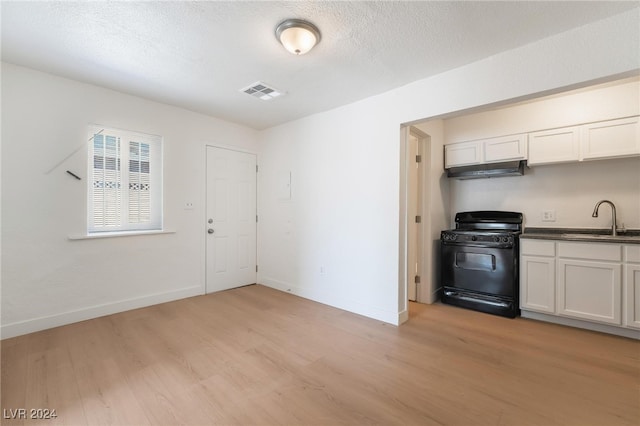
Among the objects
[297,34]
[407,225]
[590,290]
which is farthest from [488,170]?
[297,34]

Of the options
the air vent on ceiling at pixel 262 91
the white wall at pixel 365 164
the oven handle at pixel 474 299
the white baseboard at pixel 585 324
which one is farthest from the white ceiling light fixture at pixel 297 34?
the white baseboard at pixel 585 324

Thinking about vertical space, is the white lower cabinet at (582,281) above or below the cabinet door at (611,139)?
below

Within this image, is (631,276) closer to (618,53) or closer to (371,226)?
(618,53)

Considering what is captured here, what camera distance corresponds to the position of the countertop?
8.82ft

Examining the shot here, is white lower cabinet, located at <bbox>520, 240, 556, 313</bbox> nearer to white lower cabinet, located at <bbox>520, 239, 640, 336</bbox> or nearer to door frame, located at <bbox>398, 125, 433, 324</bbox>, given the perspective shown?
white lower cabinet, located at <bbox>520, 239, 640, 336</bbox>

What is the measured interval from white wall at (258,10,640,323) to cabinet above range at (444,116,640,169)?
4.75ft

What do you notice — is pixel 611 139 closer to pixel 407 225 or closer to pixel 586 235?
pixel 586 235

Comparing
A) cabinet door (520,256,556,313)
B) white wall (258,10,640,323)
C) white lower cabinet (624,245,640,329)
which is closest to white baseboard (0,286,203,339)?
white wall (258,10,640,323)

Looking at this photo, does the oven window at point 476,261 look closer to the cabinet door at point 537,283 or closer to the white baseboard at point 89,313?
the cabinet door at point 537,283

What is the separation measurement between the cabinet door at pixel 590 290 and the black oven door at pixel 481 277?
431 millimetres

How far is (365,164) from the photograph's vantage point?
131 inches

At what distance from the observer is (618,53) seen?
1.88 metres

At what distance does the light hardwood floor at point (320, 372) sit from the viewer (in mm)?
1703

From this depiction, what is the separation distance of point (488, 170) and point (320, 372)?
128 inches
